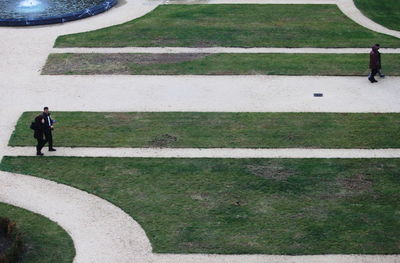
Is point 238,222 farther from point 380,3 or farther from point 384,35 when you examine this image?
point 380,3

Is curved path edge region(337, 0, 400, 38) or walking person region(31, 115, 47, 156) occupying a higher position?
walking person region(31, 115, 47, 156)

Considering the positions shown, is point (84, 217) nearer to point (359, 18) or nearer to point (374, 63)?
point (374, 63)

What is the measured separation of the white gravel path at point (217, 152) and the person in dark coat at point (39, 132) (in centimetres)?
35

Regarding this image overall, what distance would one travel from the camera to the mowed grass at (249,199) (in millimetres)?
18406

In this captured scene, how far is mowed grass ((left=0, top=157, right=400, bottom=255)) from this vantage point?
18406mm

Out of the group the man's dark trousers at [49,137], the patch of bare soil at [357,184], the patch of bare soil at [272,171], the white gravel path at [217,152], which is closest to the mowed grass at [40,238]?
the man's dark trousers at [49,137]

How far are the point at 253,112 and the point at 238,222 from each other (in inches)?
282

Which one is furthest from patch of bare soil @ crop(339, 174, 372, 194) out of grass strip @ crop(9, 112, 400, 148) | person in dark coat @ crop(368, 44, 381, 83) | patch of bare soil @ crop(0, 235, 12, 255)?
patch of bare soil @ crop(0, 235, 12, 255)

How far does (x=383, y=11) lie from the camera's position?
3616 centimetres

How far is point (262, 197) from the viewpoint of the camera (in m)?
20.4

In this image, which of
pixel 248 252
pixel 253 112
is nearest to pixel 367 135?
pixel 253 112

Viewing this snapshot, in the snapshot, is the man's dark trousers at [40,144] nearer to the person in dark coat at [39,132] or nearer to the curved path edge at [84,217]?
the person in dark coat at [39,132]

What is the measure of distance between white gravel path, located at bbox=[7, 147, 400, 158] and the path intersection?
0.03 meters

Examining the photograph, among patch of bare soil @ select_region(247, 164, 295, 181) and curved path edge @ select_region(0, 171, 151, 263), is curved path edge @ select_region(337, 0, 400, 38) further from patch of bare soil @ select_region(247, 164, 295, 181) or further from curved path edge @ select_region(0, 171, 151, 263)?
curved path edge @ select_region(0, 171, 151, 263)
